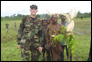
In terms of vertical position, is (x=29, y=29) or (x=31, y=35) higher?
(x=29, y=29)

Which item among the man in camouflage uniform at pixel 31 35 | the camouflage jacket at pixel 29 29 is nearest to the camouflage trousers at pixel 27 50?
the man in camouflage uniform at pixel 31 35

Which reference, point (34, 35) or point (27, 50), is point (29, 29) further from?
point (27, 50)

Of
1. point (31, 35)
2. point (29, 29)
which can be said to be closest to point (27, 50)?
point (31, 35)

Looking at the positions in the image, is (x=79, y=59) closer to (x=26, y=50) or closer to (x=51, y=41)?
(x=51, y=41)

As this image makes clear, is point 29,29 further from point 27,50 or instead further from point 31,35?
point 27,50

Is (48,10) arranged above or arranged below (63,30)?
above

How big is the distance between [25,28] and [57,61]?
1440 mm

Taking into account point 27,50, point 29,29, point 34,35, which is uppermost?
point 29,29

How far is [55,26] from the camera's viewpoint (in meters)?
3.68

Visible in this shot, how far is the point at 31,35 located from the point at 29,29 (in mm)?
176

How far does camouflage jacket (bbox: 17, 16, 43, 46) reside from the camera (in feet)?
11.3

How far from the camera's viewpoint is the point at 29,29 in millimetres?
3455

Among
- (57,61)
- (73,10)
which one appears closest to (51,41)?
(57,61)

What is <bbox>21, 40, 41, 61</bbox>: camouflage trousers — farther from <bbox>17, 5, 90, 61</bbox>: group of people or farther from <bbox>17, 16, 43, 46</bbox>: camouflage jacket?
<bbox>17, 16, 43, 46</bbox>: camouflage jacket
